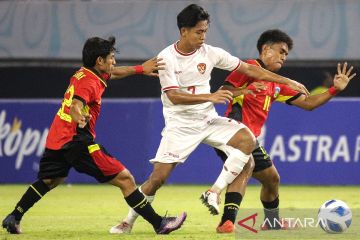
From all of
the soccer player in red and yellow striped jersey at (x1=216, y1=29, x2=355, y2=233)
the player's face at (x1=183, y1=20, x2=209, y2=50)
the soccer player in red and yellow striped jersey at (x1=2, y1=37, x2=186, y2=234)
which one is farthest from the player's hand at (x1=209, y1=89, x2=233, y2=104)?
the soccer player in red and yellow striped jersey at (x1=2, y1=37, x2=186, y2=234)

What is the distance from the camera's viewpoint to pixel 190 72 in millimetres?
9109

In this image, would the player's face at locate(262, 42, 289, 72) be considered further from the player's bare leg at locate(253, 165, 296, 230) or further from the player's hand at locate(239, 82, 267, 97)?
the player's bare leg at locate(253, 165, 296, 230)

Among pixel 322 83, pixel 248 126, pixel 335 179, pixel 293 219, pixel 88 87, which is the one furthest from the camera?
pixel 322 83

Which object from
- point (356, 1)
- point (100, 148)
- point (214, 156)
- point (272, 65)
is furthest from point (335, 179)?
point (100, 148)

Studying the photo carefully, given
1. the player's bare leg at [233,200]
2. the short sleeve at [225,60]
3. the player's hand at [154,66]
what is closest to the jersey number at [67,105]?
the player's hand at [154,66]

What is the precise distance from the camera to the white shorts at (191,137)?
9.11 meters

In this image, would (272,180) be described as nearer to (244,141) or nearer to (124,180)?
(244,141)

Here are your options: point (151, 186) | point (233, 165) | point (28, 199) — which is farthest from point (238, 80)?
point (28, 199)

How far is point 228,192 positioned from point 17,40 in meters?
11.3

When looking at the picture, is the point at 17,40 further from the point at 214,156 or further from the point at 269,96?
the point at 269,96

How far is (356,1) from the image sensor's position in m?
19.0

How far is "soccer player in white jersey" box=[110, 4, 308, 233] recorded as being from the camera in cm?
898

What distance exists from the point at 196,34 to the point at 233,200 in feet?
5.05

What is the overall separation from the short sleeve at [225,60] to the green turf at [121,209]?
5.01ft
